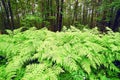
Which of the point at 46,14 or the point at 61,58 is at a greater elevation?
the point at 61,58

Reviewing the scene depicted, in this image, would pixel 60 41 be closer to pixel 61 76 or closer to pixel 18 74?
pixel 61 76

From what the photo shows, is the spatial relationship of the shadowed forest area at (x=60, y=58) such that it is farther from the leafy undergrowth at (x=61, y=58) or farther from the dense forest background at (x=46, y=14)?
the dense forest background at (x=46, y=14)

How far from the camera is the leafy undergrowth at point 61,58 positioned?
278 centimetres

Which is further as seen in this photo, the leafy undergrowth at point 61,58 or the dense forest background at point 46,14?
the dense forest background at point 46,14

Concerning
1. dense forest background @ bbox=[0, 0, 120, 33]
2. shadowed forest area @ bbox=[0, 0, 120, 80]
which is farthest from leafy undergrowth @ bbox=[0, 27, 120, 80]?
dense forest background @ bbox=[0, 0, 120, 33]

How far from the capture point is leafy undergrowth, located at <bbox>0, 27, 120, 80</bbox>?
278 cm

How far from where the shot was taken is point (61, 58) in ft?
9.29

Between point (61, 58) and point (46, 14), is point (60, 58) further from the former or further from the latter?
point (46, 14)

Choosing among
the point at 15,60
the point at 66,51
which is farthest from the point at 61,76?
the point at 15,60

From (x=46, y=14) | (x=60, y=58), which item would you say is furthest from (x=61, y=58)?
(x=46, y=14)

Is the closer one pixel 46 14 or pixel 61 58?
pixel 61 58

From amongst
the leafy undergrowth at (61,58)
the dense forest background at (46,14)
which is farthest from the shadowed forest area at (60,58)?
the dense forest background at (46,14)

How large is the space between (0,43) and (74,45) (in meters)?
1.82

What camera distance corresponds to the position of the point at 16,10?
17.8 meters
